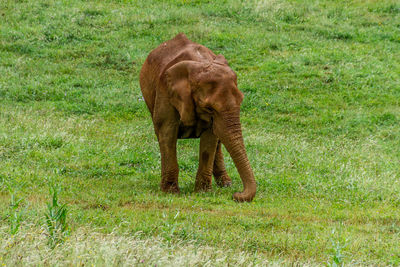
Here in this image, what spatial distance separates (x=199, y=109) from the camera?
10570 millimetres

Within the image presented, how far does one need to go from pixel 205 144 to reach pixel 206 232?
3.33 m

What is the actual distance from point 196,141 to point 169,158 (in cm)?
Answer: 501

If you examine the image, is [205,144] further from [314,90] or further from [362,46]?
[362,46]

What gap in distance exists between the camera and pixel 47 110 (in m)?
18.2

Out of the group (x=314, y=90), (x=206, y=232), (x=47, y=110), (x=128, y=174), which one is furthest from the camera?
(x=314, y=90)

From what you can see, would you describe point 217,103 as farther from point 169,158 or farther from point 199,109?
point 169,158

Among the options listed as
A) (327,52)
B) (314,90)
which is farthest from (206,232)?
(327,52)

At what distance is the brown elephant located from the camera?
1009cm

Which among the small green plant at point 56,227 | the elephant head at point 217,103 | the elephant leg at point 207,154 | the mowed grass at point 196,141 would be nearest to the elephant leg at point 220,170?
the mowed grass at point 196,141

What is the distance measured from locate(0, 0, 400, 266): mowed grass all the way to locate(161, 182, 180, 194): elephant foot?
0.96 ft

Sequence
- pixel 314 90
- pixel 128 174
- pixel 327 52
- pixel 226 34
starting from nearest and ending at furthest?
pixel 128 174, pixel 314 90, pixel 327 52, pixel 226 34

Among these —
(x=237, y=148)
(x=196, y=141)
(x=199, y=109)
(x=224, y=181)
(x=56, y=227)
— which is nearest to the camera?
(x=56, y=227)

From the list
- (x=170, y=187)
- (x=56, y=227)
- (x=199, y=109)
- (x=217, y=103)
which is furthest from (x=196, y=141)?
(x=56, y=227)

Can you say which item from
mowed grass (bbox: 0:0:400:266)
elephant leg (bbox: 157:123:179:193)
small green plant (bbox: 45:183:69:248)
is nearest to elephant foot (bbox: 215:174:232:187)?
mowed grass (bbox: 0:0:400:266)
